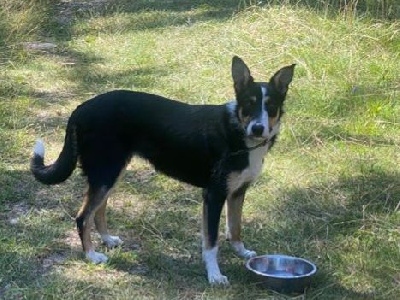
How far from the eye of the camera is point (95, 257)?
15.8 ft

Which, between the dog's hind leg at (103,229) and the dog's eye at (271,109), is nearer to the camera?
the dog's eye at (271,109)

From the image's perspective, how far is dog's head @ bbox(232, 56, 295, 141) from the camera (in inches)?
175

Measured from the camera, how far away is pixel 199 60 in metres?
9.41

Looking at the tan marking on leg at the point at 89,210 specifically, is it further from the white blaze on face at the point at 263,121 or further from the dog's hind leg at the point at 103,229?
the white blaze on face at the point at 263,121

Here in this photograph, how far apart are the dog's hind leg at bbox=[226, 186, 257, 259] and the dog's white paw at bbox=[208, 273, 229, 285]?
40cm

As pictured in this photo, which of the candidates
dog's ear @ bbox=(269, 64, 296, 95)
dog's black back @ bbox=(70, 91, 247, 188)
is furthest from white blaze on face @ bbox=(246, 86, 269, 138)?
dog's black back @ bbox=(70, 91, 247, 188)

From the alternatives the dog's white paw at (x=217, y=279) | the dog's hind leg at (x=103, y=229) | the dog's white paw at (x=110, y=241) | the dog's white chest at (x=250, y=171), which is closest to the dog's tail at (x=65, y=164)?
the dog's hind leg at (x=103, y=229)

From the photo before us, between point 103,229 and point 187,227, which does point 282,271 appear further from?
point 103,229

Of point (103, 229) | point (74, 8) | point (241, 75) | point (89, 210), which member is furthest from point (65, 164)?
point (74, 8)

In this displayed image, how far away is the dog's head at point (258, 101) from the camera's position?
445cm

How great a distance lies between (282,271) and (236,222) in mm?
457

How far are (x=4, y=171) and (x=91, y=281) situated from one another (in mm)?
1978

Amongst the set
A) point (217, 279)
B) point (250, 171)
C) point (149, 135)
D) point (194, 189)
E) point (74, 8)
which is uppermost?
point (149, 135)

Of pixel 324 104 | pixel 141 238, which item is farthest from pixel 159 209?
pixel 324 104
